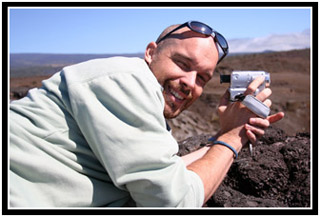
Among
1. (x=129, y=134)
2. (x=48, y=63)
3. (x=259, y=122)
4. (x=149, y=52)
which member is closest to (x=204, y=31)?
(x=149, y=52)

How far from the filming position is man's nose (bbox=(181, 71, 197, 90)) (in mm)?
2332

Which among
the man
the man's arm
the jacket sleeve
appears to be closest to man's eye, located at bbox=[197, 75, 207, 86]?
the man's arm

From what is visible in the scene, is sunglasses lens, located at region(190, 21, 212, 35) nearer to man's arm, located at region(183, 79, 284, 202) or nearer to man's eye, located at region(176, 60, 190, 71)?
man's eye, located at region(176, 60, 190, 71)

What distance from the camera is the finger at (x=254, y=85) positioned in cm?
236

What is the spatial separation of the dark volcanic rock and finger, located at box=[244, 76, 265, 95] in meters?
0.71

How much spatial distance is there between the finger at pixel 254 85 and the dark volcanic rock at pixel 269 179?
2.34 ft

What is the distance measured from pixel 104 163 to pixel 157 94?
1.38ft

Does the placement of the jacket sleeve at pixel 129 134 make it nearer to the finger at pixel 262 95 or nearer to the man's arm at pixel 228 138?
the man's arm at pixel 228 138

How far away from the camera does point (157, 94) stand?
183cm

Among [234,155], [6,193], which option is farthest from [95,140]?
[234,155]

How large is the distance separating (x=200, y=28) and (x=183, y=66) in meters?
0.26

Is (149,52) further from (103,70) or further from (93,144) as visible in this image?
(93,144)

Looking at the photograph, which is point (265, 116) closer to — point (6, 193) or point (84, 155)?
point (84, 155)

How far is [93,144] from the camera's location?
170 centimetres
